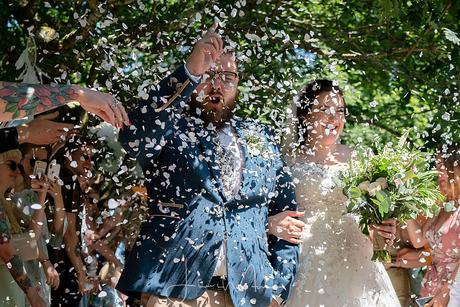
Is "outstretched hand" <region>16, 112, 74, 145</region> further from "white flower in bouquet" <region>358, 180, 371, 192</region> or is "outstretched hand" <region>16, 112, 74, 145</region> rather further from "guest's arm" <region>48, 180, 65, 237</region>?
"white flower in bouquet" <region>358, 180, 371, 192</region>

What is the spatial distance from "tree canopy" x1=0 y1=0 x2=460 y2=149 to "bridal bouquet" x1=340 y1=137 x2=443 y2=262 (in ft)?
2.61

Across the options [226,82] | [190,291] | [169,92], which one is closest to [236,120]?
[226,82]

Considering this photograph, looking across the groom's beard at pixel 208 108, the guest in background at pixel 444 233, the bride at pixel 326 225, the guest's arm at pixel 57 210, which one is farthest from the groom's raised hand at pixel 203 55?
the guest in background at pixel 444 233

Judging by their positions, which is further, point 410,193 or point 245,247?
point 410,193

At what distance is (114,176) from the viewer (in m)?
7.14

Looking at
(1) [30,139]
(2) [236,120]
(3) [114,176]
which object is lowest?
(3) [114,176]

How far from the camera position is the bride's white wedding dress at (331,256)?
525 cm

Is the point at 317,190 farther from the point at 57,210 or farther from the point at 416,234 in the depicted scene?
the point at 57,210

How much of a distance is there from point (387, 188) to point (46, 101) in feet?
6.99

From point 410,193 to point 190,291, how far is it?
1.60 metres

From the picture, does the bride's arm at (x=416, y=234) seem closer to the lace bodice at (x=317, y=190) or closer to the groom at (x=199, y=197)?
the lace bodice at (x=317, y=190)

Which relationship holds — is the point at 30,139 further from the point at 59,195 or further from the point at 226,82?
the point at 226,82

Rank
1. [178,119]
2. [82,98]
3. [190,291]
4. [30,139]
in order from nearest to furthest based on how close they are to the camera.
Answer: [82,98], [190,291], [178,119], [30,139]

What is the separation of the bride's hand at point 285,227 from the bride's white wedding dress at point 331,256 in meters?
0.58
